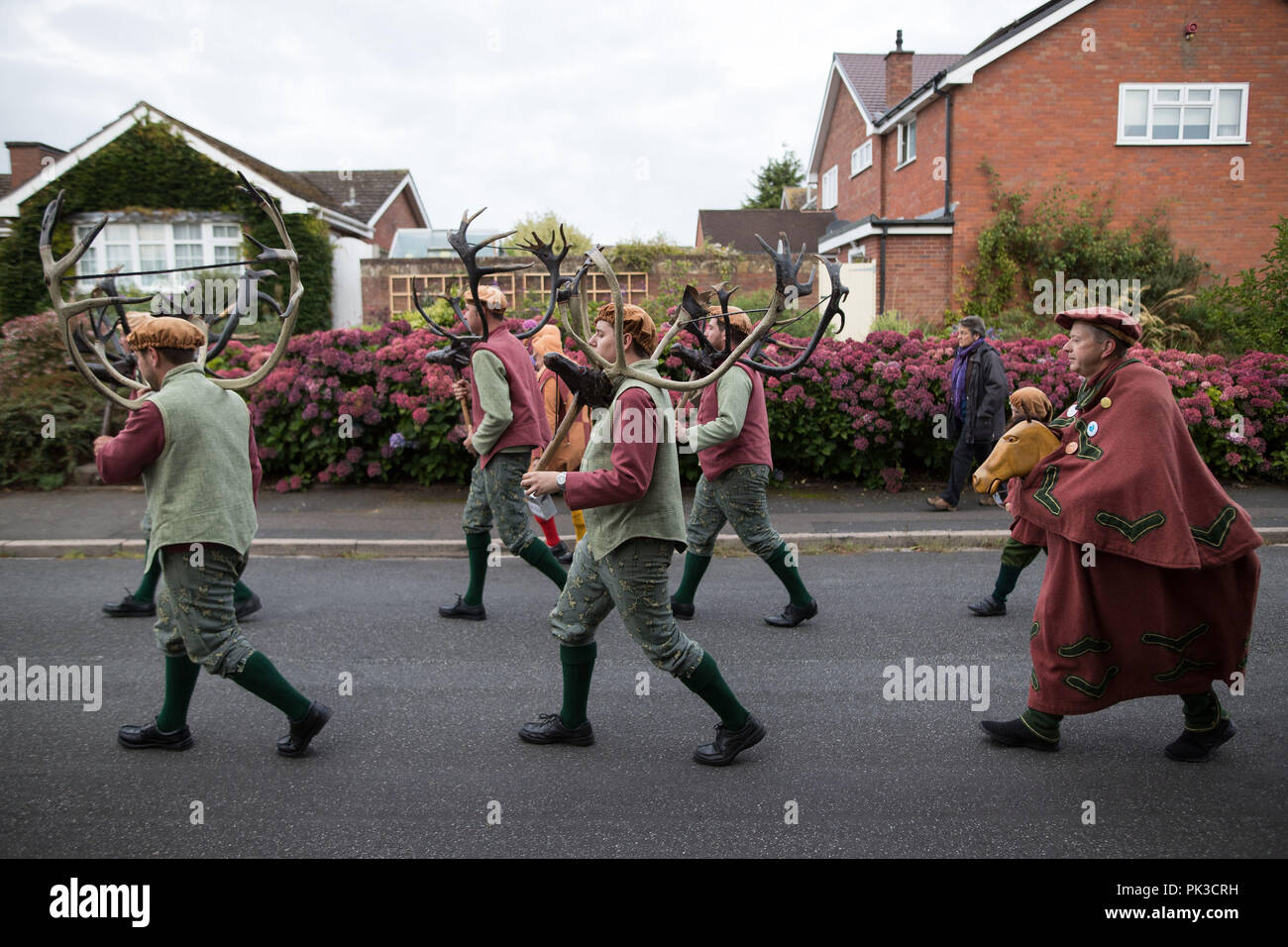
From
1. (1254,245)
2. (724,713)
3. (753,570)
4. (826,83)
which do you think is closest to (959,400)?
(753,570)

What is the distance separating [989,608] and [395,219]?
30325 millimetres

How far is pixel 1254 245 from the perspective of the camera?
20.0 meters

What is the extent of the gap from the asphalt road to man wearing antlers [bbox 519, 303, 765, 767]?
0.41 metres

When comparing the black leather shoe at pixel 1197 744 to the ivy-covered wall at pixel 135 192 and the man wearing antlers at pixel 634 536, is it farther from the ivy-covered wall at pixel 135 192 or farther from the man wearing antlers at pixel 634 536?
the ivy-covered wall at pixel 135 192

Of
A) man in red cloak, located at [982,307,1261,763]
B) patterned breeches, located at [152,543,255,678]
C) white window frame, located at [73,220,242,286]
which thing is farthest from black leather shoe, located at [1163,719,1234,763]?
white window frame, located at [73,220,242,286]

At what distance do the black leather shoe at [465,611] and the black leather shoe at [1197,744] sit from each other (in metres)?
4.10

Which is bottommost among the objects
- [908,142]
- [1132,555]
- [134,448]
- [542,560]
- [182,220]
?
[542,560]

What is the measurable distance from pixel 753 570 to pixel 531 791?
4.26 metres

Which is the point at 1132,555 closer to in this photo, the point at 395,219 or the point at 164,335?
the point at 164,335

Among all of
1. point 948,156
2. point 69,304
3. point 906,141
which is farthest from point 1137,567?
point 906,141

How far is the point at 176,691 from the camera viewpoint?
4.22 metres

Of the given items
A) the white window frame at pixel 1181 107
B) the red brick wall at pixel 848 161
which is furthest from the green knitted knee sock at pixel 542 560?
the red brick wall at pixel 848 161

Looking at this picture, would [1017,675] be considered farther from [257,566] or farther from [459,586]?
[257,566]

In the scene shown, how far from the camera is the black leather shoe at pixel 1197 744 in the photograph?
4.07 meters
